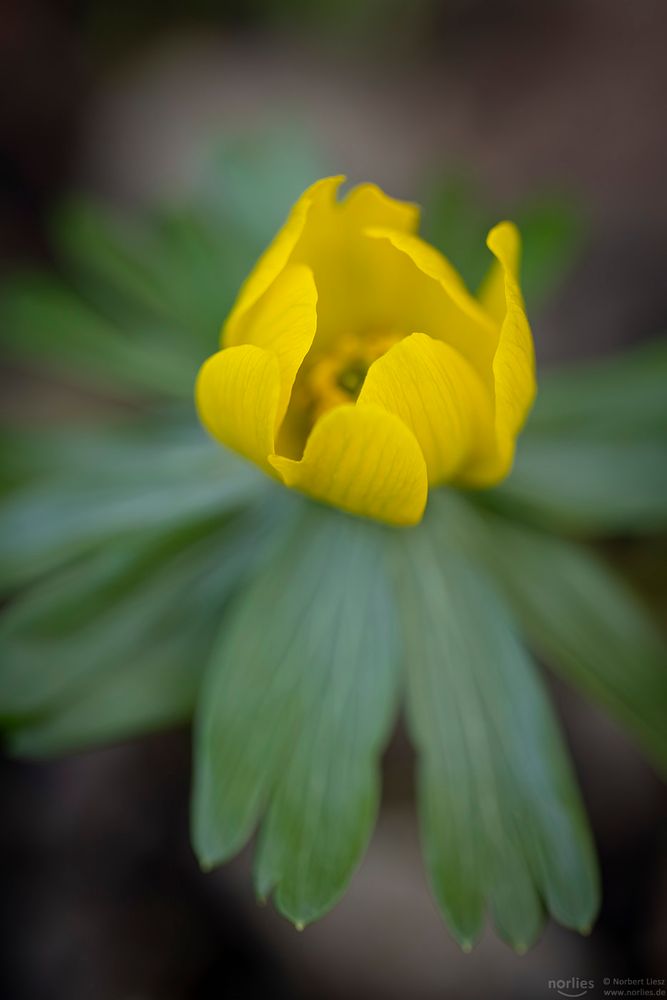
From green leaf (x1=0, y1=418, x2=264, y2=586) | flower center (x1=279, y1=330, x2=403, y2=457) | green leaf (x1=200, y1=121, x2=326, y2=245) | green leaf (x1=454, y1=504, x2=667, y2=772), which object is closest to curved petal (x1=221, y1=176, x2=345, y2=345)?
flower center (x1=279, y1=330, x2=403, y2=457)

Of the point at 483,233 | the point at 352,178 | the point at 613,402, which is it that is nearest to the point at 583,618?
the point at 613,402

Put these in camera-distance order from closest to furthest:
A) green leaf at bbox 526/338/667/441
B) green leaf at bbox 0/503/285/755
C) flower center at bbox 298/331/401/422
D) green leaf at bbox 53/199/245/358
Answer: flower center at bbox 298/331/401/422, green leaf at bbox 0/503/285/755, green leaf at bbox 526/338/667/441, green leaf at bbox 53/199/245/358

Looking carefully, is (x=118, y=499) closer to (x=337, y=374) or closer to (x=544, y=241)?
(x=337, y=374)

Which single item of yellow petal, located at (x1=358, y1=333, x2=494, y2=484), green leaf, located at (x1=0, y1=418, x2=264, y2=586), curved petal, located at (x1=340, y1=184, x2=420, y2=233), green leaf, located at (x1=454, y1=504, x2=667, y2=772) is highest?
curved petal, located at (x1=340, y1=184, x2=420, y2=233)

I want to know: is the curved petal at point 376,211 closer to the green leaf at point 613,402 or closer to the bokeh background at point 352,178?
the green leaf at point 613,402

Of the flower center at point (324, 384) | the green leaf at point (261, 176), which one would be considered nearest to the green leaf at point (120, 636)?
the flower center at point (324, 384)

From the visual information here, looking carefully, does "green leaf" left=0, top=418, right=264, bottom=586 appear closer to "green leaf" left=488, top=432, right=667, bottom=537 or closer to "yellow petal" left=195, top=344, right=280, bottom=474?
"yellow petal" left=195, top=344, right=280, bottom=474
